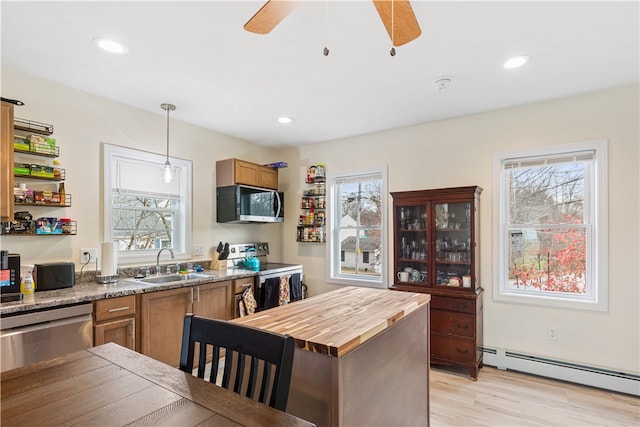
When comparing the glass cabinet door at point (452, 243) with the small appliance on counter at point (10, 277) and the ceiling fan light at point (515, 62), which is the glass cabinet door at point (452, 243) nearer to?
the ceiling fan light at point (515, 62)

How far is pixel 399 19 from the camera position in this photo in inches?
60.4

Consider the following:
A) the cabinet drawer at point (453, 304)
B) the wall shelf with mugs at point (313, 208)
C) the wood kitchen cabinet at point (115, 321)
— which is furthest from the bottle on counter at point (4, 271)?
the cabinet drawer at point (453, 304)

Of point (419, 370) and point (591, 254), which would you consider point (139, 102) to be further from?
point (591, 254)

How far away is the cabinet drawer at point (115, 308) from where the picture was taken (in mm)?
2424

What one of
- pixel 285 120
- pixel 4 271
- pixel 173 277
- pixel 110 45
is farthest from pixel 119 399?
pixel 285 120

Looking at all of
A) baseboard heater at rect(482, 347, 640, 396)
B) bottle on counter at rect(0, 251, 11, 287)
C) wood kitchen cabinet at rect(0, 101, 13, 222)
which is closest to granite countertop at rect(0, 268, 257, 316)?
bottle on counter at rect(0, 251, 11, 287)

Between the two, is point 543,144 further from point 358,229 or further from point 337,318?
point 337,318

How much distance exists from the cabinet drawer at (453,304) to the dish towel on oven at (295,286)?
1626mm

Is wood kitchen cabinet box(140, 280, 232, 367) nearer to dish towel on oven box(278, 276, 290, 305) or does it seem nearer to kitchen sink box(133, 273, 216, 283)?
kitchen sink box(133, 273, 216, 283)

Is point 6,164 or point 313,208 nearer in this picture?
point 6,164

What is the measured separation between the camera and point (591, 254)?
9.83ft

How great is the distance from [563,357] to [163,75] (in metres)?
4.14

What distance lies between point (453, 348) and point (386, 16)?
288cm

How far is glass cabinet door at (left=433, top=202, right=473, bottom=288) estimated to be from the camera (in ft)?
10.9
